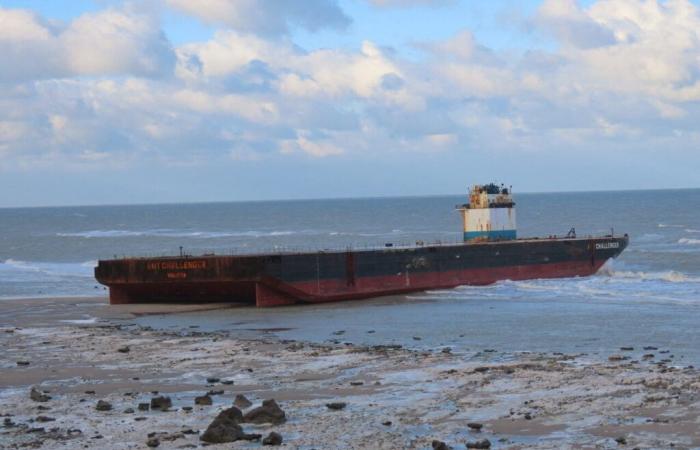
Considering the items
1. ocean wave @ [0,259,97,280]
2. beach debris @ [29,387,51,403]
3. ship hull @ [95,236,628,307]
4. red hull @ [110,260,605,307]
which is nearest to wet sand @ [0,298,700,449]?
beach debris @ [29,387,51,403]

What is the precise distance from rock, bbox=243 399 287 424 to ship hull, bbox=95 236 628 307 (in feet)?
73.9

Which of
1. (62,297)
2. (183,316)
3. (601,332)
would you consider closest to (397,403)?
(601,332)

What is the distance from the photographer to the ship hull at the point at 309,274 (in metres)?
41.1

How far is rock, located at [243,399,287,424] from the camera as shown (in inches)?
706

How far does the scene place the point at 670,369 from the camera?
22891 millimetres

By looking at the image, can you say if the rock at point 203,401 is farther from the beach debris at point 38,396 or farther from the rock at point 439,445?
the rock at point 439,445

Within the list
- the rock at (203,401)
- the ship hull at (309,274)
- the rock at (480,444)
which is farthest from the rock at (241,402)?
the ship hull at (309,274)

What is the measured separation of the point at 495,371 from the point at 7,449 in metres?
10.8

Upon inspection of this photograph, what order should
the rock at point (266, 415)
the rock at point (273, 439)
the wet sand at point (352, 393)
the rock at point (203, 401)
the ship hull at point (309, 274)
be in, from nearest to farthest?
1. the rock at point (273, 439)
2. the wet sand at point (352, 393)
3. the rock at point (266, 415)
4. the rock at point (203, 401)
5. the ship hull at point (309, 274)

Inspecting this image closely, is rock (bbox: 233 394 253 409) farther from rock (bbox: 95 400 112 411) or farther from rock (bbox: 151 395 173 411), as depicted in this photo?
rock (bbox: 95 400 112 411)

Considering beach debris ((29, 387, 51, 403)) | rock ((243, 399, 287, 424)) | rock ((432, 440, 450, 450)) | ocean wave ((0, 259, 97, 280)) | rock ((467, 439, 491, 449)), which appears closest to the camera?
rock ((432, 440, 450, 450))

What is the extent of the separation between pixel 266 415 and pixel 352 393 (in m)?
3.34

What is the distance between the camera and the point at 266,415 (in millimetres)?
18047

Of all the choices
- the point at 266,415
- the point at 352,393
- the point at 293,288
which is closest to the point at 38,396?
the point at 266,415
